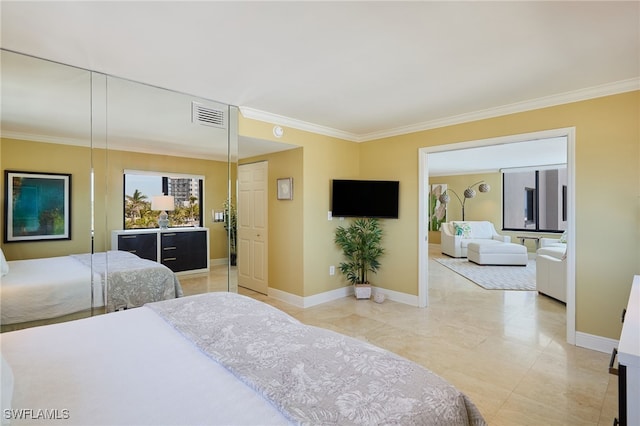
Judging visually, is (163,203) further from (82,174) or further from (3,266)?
(3,266)

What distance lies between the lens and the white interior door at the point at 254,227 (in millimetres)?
4871

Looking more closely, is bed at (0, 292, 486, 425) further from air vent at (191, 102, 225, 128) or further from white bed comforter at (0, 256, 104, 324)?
air vent at (191, 102, 225, 128)

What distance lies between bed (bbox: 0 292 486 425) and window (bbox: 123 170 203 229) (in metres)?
1.52

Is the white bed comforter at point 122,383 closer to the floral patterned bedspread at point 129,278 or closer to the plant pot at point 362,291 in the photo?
the floral patterned bedspread at point 129,278

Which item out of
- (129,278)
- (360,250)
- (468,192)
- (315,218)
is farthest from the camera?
(468,192)

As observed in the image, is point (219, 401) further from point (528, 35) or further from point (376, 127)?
point (376, 127)

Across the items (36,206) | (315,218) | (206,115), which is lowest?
(315,218)

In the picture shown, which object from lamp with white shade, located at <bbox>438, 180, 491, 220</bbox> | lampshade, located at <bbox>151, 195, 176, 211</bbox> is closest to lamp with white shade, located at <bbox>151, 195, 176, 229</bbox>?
lampshade, located at <bbox>151, 195, 176, 211</bbox>

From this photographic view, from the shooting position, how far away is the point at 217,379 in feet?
3.72

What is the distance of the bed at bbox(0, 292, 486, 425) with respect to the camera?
3.11 feet

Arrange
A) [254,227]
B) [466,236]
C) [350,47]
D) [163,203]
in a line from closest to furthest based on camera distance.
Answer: [350,47] → [163,203] → [254,227] → [466,236]

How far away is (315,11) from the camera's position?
5.87 feet

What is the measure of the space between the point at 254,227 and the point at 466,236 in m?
5.88

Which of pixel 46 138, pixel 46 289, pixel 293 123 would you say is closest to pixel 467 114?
pixel 293 123
